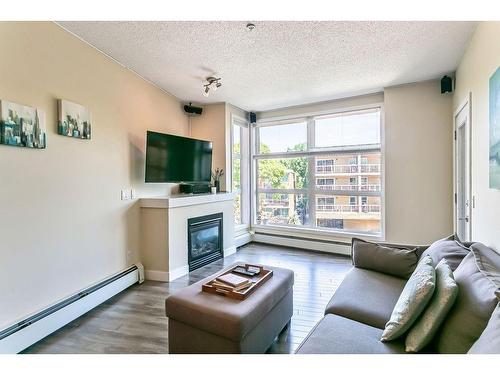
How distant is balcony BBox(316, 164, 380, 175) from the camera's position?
14.4ft

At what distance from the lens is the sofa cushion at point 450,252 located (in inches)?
69.6

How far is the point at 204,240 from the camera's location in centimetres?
409

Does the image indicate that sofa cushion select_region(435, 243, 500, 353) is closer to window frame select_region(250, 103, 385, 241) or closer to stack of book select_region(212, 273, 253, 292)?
stack of book select_region(212, 273, 253, 292)

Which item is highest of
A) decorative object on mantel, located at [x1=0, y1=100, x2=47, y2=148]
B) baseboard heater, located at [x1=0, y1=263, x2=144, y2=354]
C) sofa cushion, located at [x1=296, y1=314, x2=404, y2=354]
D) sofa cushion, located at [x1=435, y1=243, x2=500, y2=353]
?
decorative object on mantel, located at [x1=0, y1=100, x2=47, y2=148]

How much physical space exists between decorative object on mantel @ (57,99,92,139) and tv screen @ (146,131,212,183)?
0.79 metres

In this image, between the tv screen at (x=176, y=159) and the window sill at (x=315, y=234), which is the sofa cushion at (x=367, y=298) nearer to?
the window sill at (x=315, y=234)

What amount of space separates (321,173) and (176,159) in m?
2.55

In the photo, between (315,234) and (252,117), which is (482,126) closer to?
(315,234)

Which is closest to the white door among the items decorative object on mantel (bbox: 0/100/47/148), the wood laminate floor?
the wood laminate floor

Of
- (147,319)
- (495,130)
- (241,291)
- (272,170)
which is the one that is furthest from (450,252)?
(272,170)
